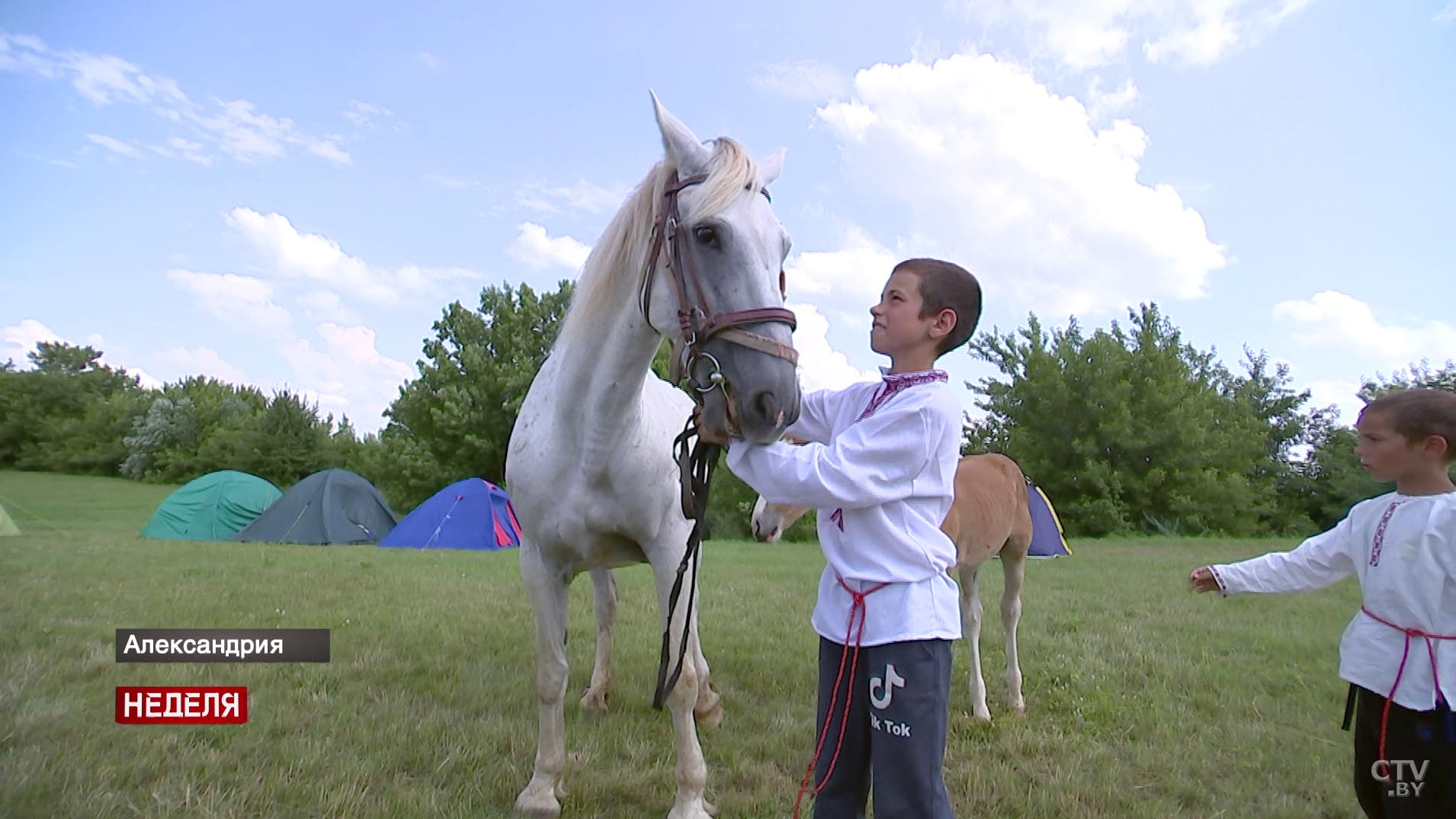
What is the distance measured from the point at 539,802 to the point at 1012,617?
9.67 feet

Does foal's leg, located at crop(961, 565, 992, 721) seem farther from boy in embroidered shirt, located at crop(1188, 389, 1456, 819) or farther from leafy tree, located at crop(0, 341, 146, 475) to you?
leafy tree, located at crop(0, 341, 146, 475)

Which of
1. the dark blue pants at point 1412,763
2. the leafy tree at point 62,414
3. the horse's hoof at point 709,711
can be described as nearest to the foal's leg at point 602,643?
the horse's hoof at point 709,711

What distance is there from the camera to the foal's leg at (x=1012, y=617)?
4.14 metres

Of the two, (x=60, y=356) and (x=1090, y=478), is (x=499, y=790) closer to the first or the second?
(x=1090, y=478)

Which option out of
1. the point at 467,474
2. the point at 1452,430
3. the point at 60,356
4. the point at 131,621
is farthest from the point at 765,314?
the point at 60,356

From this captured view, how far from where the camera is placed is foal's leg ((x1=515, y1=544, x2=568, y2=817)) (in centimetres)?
289

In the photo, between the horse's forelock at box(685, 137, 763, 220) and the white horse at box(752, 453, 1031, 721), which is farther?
the white horse at box(752, 453, 1031, 721)

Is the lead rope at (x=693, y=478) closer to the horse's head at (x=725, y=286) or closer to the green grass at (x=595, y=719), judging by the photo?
the horse's head at (x=725, y=286)

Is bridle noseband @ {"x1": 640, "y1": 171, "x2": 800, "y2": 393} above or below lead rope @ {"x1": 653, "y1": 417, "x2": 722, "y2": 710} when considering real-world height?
above

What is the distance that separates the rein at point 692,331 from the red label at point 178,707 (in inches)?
98.7

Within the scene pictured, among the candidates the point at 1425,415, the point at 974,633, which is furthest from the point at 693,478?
the point at 974,633

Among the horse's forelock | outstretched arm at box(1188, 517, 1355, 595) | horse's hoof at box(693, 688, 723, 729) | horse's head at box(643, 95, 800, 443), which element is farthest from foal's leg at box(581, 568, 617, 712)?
outstretched arm at box(1188, 517, 1355, 595)

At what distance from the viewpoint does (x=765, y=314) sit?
5.82 ft

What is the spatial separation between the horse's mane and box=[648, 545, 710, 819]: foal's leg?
945 mm
